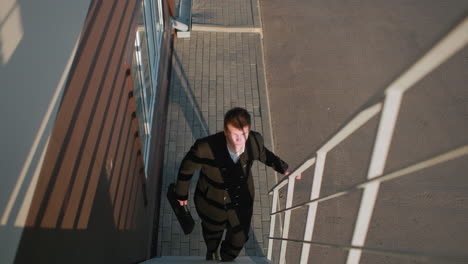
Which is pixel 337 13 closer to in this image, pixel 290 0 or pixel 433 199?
pixel 290 0

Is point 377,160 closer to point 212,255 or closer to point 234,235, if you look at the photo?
point 234,235

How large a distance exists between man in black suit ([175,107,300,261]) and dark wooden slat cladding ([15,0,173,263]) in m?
0.60

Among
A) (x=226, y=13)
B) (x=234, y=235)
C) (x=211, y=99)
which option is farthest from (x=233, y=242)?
(x=226, y=13)

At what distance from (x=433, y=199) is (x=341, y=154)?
149cm

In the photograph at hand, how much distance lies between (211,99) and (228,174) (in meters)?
3.96

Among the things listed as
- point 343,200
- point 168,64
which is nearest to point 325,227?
point 343,200

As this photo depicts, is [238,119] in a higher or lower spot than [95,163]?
higher

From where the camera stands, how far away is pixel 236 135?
3031 mm

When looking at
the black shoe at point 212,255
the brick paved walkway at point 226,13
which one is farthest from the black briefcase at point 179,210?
the brick paved walkway at point 226,13

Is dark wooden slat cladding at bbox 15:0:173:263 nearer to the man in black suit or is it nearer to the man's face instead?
the man in black suit

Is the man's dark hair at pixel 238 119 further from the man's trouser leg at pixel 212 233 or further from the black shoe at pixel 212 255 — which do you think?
the black shoe at pixel 212 255

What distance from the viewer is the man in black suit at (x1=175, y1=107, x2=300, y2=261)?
311 cm

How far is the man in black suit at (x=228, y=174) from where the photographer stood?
3.11m

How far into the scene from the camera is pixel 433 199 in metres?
6.15
